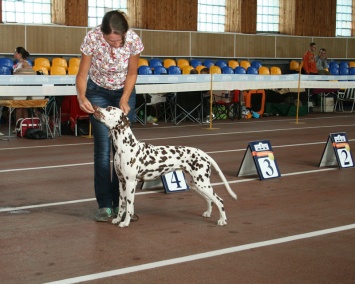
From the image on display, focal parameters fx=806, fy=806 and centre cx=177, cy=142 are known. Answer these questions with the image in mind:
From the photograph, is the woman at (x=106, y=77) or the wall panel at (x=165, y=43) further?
the wall panel at (x=165, y=43)

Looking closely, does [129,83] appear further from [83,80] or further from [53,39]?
[53,39]

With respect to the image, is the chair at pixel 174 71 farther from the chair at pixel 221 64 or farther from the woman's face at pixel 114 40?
the woman's face at pixel 114 40

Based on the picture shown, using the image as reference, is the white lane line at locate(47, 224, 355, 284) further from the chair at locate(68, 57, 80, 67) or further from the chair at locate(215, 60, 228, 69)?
the chair at locate(215, 60, 228, 69)

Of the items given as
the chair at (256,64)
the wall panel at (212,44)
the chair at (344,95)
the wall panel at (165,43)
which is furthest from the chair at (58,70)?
the chair at (344,95)

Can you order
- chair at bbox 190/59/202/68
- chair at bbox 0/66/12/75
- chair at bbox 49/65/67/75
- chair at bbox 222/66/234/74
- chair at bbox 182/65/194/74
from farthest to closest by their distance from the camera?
1. chair at bbox 190/59/202/68
2. chair at bbox 222/66/234/74
3. chair at bbox 182/65/194/74
4. chair at bbox 49/65/67/75
5. chair at bbox 0/66/12/75

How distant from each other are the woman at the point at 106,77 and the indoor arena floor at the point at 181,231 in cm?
41

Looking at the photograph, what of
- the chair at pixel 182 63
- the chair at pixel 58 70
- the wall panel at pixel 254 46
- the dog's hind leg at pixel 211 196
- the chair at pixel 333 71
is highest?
the wall panel at pixel 254 46

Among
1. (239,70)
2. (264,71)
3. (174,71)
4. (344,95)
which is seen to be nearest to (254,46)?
(264,71)

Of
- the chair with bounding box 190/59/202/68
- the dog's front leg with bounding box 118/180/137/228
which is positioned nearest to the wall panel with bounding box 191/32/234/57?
the chair with bounding box 190/59/202/68

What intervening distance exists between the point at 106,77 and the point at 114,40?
15.5 inches

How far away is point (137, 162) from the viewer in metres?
7.39

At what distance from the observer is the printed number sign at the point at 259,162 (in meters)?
10.4

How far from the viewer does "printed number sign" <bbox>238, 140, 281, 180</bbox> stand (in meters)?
10.4

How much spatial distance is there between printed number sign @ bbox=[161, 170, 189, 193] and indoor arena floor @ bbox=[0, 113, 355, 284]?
0.07 m
